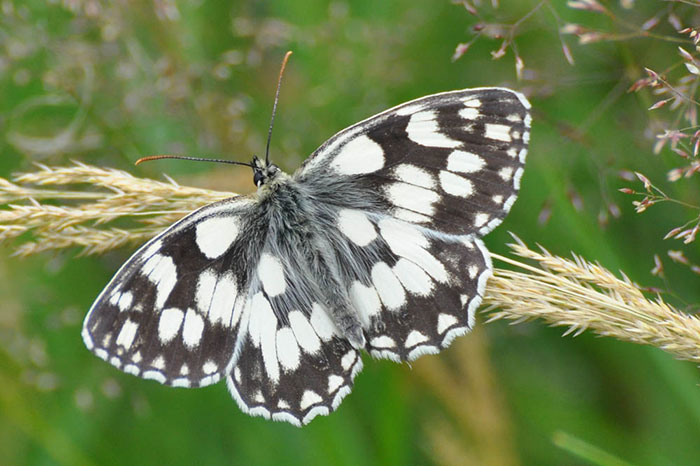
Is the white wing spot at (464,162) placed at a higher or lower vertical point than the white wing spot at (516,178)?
higher

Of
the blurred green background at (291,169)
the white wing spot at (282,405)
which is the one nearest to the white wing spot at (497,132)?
the blurred green background at (291,169)

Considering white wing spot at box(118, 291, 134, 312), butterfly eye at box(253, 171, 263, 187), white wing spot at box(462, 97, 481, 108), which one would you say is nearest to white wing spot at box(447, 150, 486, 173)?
white wing spot at box(462, 97, 481, 108)

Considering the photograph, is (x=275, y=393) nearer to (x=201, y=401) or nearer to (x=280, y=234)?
(x=280, y=234)

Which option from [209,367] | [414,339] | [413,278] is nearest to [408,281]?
[413,278]

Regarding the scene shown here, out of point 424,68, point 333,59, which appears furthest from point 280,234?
point 424,68

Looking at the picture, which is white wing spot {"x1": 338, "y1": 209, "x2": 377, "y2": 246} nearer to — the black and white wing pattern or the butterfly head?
the black and white wing pattern

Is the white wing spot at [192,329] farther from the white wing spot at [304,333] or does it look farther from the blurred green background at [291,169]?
the blurred green background at [291,169]
